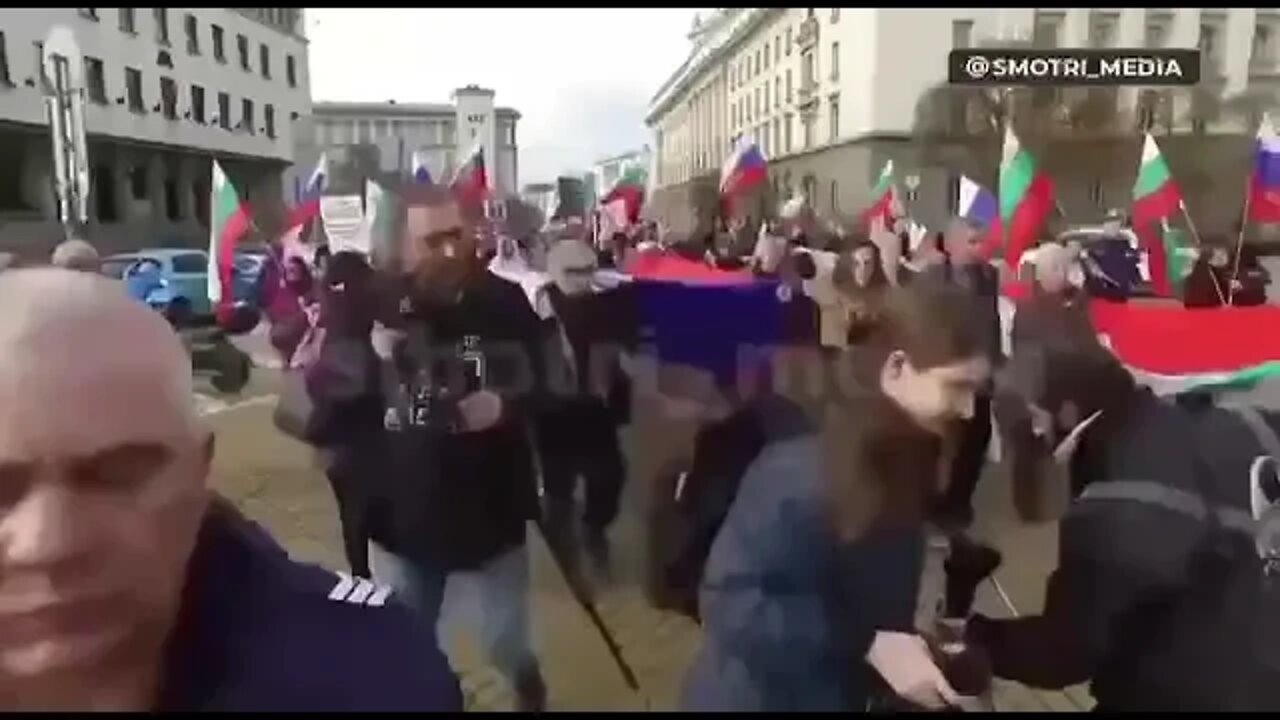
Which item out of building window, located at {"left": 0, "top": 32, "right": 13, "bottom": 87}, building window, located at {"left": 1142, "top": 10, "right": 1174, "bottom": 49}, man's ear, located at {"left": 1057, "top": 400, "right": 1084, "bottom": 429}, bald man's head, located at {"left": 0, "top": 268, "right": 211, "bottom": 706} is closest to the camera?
bald man's head, located at {"left": 0, "top": 268, "right": 211, "bottom": 706}

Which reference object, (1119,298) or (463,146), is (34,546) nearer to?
(463,146)

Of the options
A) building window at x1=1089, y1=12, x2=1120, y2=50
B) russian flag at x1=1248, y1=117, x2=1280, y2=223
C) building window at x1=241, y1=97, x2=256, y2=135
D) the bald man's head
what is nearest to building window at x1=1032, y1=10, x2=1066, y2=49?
building window at x1=1089, y1=12, x2=1120, y2=50

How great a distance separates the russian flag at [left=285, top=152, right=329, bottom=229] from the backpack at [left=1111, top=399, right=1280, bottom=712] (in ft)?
3.85

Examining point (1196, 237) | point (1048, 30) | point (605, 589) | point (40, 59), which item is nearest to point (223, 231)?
point (40, 59)

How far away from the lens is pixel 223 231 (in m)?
1.29

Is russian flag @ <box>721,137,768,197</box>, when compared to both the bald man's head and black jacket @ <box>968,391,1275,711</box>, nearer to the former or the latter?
black jacket @ <box>968,391,1275,711</box>

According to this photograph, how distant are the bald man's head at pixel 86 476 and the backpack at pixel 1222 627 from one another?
47.4 inches

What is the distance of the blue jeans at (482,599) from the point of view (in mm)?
1384

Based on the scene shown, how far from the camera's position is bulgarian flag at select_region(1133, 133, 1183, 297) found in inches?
53.0

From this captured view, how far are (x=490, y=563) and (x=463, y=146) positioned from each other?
0.52 m

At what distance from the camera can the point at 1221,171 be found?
4.66 feet

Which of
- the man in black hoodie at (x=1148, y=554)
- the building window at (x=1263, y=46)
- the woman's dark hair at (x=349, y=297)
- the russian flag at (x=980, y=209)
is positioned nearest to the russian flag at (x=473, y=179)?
the woman's dark hair at (x=349, y=297)

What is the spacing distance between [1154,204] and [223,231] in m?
1.08

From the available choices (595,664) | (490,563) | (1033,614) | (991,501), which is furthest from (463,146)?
(1033,614)
